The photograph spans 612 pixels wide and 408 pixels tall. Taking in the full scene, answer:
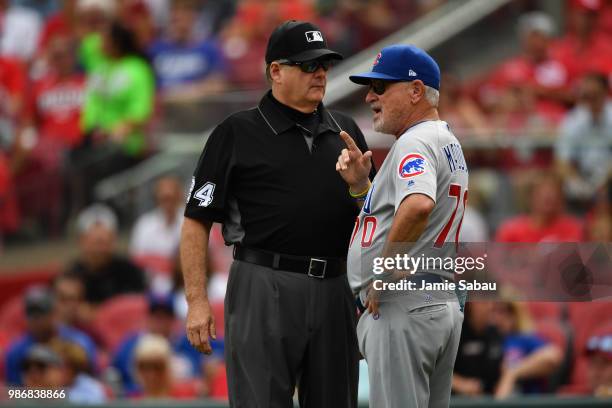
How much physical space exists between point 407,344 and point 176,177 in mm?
5219

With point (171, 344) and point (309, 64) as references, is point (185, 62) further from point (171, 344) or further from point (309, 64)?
point (309, 64)

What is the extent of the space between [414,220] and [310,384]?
3.46 ft

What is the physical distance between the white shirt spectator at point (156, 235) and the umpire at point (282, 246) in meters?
4.58

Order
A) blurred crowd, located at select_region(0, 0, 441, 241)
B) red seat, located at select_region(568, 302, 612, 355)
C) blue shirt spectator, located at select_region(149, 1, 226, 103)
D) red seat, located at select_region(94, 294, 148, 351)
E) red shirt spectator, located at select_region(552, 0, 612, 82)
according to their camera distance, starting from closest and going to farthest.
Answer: red seat, located at select_region(568, 302, 612, 355) → red seat, located at select_region(94, 294, 148, 351) → blurred crowd, located at select_region(0, 0, 441, 241) → red shirt spectator, located at select_region(552, 0, 612, 82) → blue shirt spectator, located at select_region(149, 1, 226, 103)

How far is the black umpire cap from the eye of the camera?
512 centimetres

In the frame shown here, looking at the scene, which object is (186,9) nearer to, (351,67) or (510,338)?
(351,67)

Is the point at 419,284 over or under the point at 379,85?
under

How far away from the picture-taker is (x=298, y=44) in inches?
202

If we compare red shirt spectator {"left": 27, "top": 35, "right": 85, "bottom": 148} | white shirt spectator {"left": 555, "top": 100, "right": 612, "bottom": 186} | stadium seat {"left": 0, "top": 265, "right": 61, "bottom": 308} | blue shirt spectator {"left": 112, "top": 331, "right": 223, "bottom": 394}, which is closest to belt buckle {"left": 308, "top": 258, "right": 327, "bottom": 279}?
blue shirt spectator {"left": 112, "top": 331, "right": 223, "bottom": 394}

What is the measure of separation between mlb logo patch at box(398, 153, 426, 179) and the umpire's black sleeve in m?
0.88

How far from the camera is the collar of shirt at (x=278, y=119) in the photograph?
518cm

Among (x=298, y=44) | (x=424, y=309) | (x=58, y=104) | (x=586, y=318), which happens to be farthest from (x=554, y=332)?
(x=58, y=104)

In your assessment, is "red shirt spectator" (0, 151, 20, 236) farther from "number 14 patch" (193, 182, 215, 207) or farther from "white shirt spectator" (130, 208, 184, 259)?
"number 14 patch" (193, 182, 215, 207)

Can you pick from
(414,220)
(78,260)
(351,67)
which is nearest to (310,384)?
(414,220)
